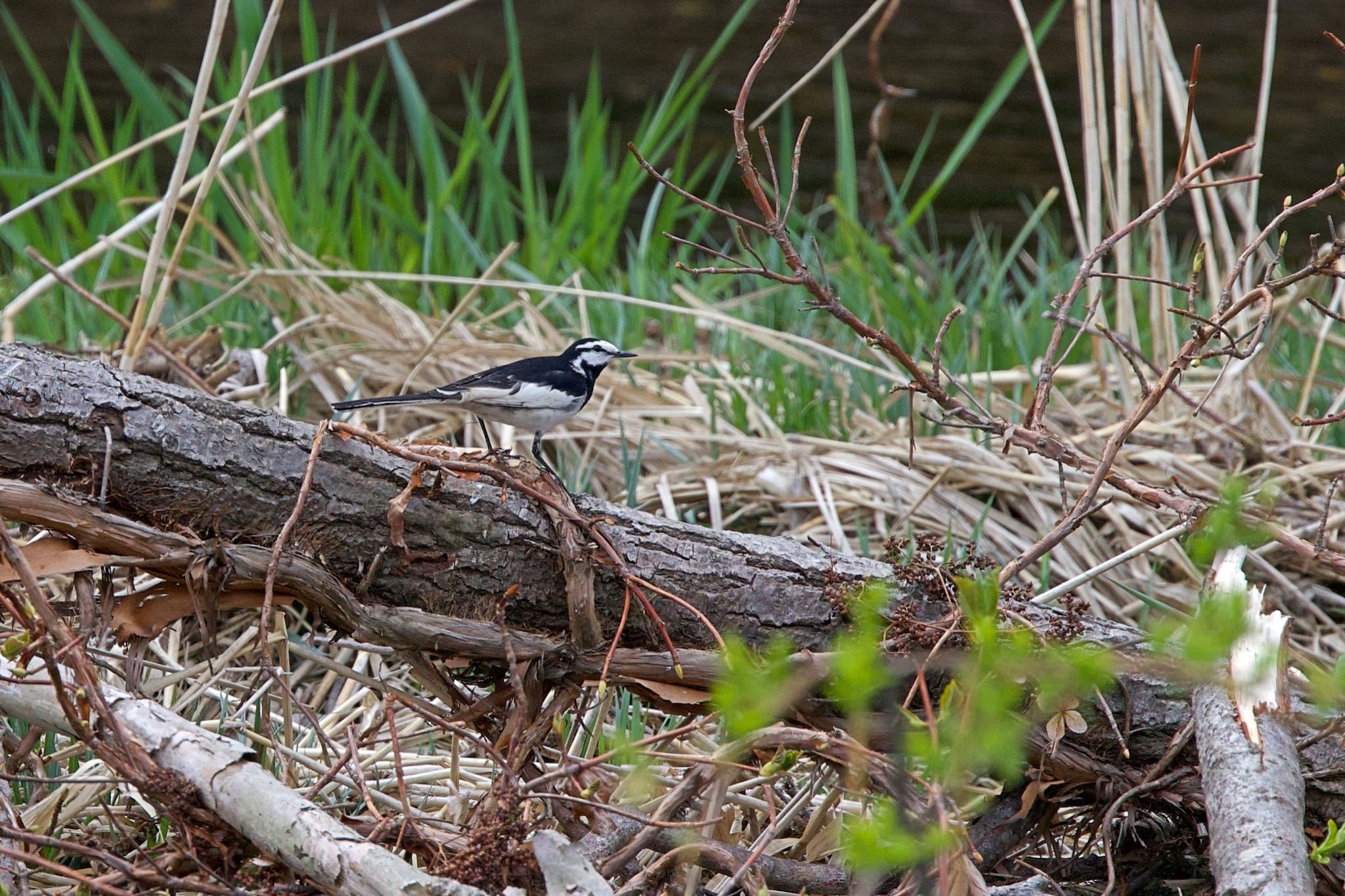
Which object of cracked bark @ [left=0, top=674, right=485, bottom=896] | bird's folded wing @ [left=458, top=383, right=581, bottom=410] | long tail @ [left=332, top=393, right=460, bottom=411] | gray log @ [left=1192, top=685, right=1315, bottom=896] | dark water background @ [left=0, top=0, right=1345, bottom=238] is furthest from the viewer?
dark water background @ [left=0, top=0, right=1345, bottom=238]

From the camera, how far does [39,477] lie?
7.64 feet

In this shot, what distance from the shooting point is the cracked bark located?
6.20 ft

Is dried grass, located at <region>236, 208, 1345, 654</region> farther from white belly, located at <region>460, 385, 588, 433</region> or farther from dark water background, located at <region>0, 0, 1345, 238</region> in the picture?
dark water background, located at <region>0, 0, 1345, 238</region>

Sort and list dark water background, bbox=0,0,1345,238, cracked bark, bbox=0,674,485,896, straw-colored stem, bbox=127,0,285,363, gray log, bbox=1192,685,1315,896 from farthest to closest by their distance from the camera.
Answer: dark water background, bbox=0,0,1345,238 < straw-colored stem, bbox=127,0,285,363 < gray log, bbox=1192,685,1315,896 < cracked bark, bbox=0,674,485,896

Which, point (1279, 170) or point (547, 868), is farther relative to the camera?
point (1279, 170)

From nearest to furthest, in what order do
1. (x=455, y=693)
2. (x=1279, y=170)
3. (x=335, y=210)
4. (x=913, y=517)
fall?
(x=455, y=693) < (x=913, y=517) < (x=335, y=210) < (x=1279, y=170)

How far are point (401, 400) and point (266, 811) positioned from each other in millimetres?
1183

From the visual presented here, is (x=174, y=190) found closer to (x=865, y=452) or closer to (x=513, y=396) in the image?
(x=513, y=396)

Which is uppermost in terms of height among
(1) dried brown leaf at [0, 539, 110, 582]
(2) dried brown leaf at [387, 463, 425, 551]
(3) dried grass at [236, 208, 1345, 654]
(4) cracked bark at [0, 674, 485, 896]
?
(2) dried brown leaf at [387, 463, 425, 551]

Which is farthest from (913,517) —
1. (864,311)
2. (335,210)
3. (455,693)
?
(335,210)

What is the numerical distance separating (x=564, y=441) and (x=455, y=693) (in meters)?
1.89

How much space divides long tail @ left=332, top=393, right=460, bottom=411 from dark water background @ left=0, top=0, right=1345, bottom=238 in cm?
587

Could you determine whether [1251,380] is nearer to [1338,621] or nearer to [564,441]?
[1338,621]

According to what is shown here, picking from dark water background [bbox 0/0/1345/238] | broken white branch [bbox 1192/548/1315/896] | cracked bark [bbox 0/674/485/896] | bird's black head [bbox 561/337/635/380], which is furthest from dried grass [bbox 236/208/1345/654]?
dark water background [bbox 0/0/1345/238]
